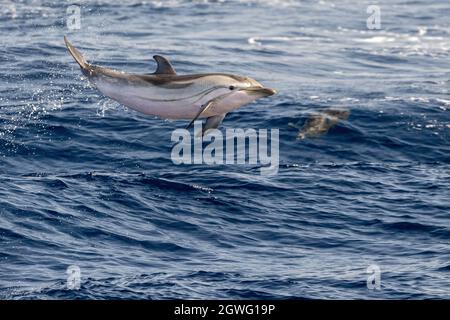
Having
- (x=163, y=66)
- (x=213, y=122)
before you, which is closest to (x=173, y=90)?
(x=163, y=66)

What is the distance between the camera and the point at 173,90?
1580 cm

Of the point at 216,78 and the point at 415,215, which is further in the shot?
the point at 415,215

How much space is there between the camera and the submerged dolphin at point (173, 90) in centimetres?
1564

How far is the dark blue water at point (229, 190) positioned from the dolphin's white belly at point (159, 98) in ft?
38.5

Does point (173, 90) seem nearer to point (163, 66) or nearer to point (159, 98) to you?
point (159, 98)

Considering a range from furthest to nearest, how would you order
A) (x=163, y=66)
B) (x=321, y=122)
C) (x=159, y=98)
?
(x=321, y=122), (x=163, y=66), (x=159, y=98)

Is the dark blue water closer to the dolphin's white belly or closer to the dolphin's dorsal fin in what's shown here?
the dolphin's dorsal fin

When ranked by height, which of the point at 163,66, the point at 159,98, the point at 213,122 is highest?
the point at 163,66

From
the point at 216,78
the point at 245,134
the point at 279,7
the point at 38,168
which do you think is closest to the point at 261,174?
the point at 245,134

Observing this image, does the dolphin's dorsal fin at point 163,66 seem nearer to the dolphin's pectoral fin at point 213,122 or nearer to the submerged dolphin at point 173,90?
the submerged dolphin at point 173,90

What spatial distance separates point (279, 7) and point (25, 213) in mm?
52453

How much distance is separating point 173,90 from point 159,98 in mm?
280

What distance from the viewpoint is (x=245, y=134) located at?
41.2m

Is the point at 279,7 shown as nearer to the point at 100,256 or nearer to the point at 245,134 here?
the point at 245,134
